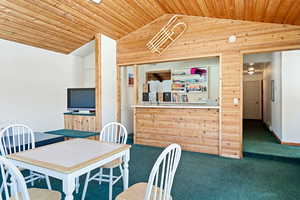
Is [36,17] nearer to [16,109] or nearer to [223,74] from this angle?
[16,109]

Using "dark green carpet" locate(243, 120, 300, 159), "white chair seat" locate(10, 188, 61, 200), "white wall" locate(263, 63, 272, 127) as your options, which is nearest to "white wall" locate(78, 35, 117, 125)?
"white chair seat" locate(10, 188, 61, 200)

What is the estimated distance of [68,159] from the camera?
5.05 ft

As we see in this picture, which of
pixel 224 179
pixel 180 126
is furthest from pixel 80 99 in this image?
pixel 224 179

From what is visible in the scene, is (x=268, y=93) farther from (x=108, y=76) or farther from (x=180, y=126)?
(x=108, y=76)

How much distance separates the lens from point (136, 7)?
12.2 ft

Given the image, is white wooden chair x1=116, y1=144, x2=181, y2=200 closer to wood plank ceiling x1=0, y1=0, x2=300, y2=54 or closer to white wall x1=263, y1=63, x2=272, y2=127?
wood plank ceiling x1=0, y1=0, x2=300, y2=54

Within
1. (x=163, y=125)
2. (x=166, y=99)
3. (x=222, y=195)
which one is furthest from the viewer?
(x=166, y=99)

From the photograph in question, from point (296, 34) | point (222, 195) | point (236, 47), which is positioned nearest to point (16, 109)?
point (222, 195)

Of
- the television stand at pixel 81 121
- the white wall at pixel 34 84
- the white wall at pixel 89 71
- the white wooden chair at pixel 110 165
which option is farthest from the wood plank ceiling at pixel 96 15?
the white wooden chair at pixel 110 165

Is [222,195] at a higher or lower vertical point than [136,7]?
lower

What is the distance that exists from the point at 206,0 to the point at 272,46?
58.3 inches

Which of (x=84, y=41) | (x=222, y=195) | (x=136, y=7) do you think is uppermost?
(x=136, y=7)

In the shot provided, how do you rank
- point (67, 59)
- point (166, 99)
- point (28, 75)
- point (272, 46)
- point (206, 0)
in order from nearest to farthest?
point (206, 0) → point (272, 46) → point (28, 75) → point (67, 59) → point (166, 99)

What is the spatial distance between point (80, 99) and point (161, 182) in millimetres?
3421
